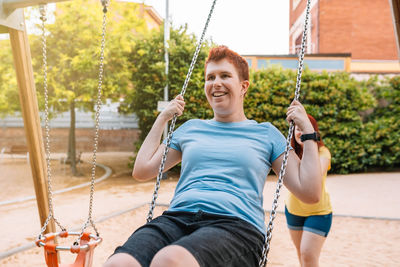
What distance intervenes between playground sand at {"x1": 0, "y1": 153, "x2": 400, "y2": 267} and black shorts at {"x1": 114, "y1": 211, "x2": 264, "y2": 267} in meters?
2.52

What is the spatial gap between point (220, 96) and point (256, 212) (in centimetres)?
60

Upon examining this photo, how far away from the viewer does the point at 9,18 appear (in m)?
2.82

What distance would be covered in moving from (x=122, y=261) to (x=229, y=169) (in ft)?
2.00

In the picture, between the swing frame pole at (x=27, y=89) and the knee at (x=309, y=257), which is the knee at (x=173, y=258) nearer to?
the knee at (x=309, y=257)

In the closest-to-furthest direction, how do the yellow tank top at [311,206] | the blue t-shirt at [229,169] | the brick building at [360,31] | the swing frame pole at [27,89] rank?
the blue t-shirt at [229,169] < the yellow tank top at [311,206] < the swing frame pole at [27,89] < the brick building at [360,31]

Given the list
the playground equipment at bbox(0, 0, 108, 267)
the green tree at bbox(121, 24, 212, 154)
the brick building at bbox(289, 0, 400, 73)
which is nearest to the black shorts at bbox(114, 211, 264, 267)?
the playground equipment at bbox(0, 0, 108, 267)

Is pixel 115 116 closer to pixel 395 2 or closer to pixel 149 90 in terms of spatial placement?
pixel 149 90

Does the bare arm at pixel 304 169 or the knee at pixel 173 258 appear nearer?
the knee at pixel 173 258

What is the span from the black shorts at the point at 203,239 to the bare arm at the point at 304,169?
278 mm

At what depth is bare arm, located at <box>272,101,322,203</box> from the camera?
64.3 inches

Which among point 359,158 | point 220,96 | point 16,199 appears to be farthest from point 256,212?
point 359,158

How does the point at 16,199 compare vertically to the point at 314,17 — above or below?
below

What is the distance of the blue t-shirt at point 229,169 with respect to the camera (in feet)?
5.24

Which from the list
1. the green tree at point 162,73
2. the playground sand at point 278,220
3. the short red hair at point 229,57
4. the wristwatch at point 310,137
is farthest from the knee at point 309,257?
the green tree at point 162,73
